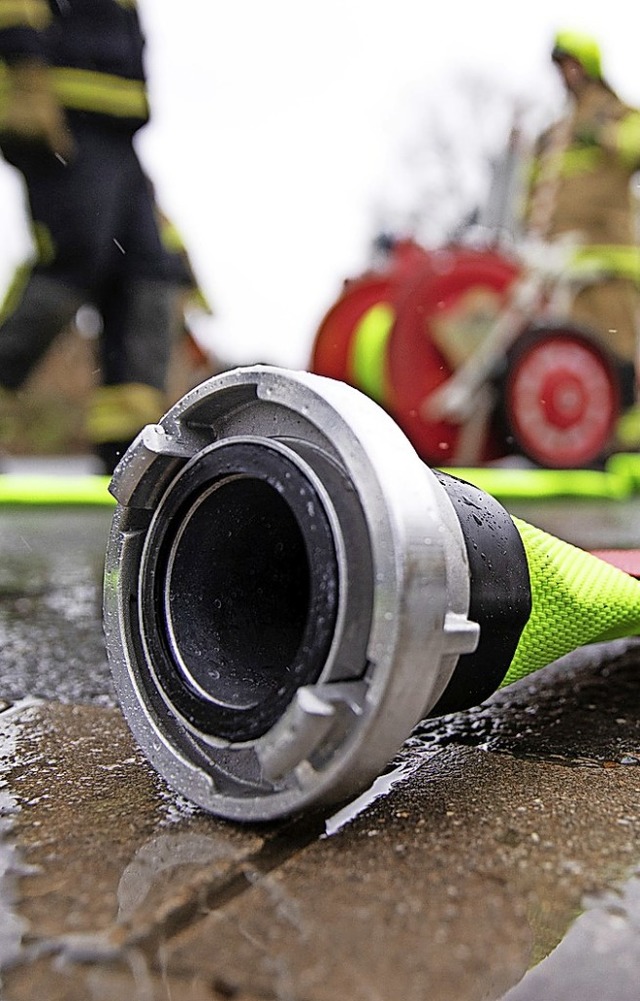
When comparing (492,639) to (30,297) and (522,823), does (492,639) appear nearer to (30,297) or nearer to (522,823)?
(522,823)

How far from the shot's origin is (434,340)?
542cm

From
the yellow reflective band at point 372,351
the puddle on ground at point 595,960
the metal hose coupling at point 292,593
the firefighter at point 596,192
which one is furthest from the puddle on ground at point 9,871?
the firefighter at point 596,192

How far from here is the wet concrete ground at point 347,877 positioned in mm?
670

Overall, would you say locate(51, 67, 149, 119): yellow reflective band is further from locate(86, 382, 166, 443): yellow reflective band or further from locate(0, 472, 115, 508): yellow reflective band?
locate(0, 472, 115, 508): yellow reflective band

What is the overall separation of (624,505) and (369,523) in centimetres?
457

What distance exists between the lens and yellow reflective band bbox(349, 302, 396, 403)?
18.4 ft

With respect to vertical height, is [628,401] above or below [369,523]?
below

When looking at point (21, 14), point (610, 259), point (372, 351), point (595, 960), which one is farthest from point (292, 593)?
point (610, 259)

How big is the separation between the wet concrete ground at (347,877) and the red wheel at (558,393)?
4.18 meters

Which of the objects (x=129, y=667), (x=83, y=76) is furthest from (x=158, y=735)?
(x=83, y=76)

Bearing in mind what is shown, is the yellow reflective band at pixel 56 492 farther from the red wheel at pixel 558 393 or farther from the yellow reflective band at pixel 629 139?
the yellow reflective band at pixel 629 139

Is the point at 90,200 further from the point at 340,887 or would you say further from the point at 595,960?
the point at 595,960

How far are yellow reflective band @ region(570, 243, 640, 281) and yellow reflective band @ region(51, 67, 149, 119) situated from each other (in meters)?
3.46

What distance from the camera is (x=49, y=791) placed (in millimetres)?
1012
